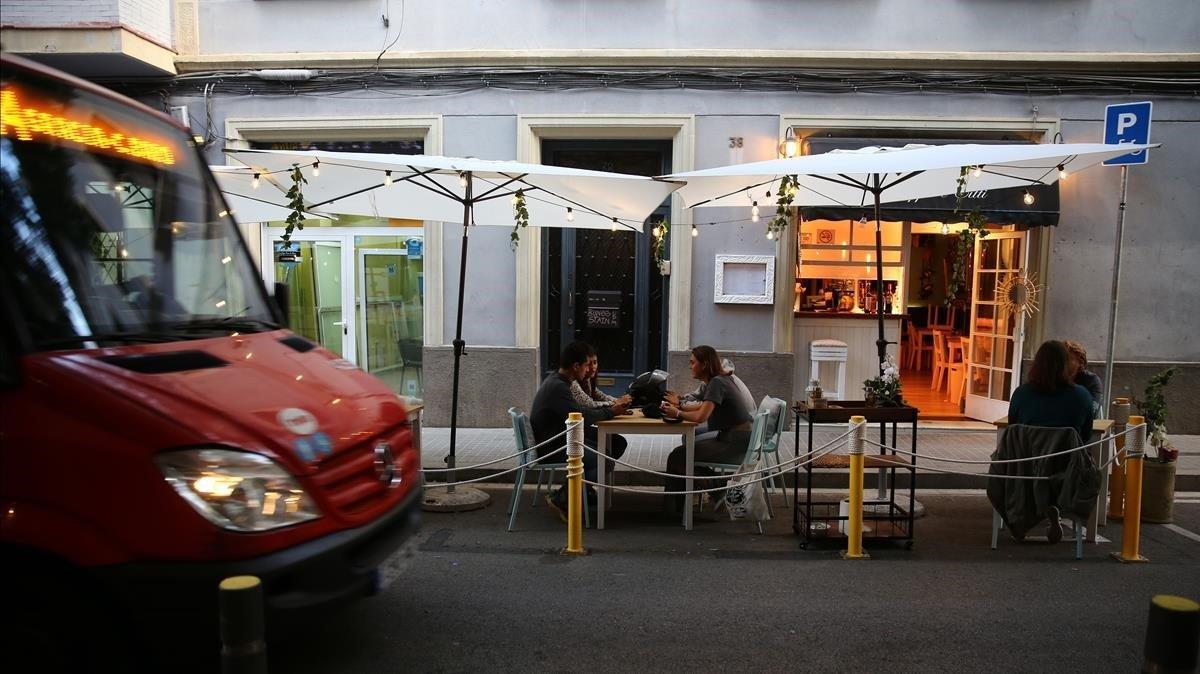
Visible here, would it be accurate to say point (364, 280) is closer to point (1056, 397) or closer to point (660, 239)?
point (660, 239)

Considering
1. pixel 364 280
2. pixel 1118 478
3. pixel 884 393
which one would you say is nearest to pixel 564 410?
pixel 884 393

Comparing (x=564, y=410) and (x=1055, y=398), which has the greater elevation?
(x=1055, y=398)

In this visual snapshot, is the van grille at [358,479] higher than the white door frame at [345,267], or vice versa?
the white door frame at [345,267]

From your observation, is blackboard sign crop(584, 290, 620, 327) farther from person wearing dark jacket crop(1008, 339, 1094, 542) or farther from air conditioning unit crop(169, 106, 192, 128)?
air conditioning unit crop(169, 106, 192, 128)

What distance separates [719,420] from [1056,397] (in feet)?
8.13

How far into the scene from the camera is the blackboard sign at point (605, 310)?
32.4ft

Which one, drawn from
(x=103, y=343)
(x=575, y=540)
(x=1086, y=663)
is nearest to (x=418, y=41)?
(x=575, y=540)

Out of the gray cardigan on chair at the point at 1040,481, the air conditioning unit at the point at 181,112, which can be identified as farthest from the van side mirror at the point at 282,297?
the air conditioning unit at the point at 181,112

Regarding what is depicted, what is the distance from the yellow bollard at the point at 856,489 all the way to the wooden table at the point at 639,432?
1274mm

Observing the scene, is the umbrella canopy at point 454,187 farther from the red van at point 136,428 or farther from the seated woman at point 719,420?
the red van at point 136,428

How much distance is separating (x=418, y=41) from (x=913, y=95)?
614cm

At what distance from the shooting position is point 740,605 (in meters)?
4.60

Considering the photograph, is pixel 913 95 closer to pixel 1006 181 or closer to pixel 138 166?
pixel 1006 181

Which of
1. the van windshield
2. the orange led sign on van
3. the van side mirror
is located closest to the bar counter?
the van side mirror
